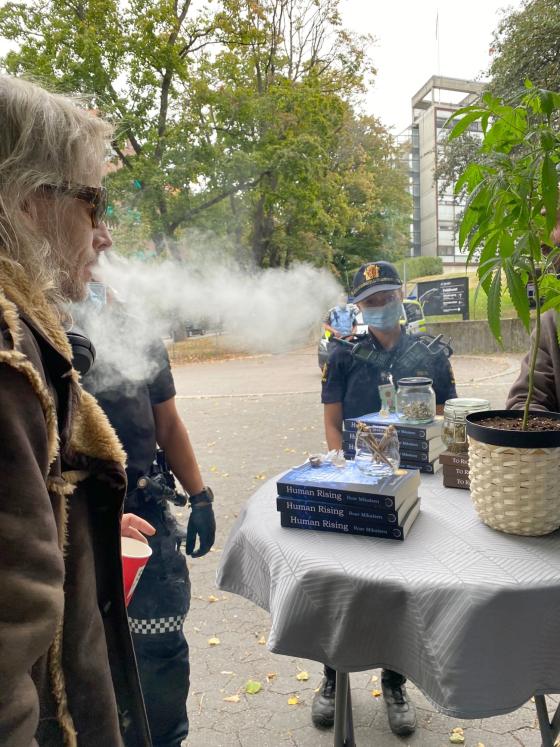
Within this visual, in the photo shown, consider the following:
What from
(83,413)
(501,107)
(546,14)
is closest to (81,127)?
(83,413)

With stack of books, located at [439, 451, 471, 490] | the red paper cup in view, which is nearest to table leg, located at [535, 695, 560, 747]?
stack of books, located at [439, 451, 471, 490]

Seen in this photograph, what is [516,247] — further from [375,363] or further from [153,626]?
[153,626]

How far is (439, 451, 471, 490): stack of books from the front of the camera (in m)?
1.96

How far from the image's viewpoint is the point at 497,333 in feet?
4.82

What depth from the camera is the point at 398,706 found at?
2.46 metres

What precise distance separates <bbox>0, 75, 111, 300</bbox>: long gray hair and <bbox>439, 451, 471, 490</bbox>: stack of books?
146 centimetres

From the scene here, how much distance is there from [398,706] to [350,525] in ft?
4.56

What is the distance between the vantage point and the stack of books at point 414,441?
2107mm

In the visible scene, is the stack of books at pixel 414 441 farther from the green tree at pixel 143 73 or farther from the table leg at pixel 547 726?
the green tree at pixel 143 73

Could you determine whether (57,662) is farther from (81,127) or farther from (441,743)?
(441,743)

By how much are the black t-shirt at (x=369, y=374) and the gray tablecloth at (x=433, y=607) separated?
134 centimetres

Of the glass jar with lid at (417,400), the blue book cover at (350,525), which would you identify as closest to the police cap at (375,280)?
the glass jar with lid at (417,400)

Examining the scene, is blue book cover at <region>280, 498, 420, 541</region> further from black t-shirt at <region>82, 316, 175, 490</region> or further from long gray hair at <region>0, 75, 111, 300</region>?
long gray hair at <region>0, 75, 111, 300</region>

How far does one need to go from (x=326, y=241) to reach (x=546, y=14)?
48.2ft
